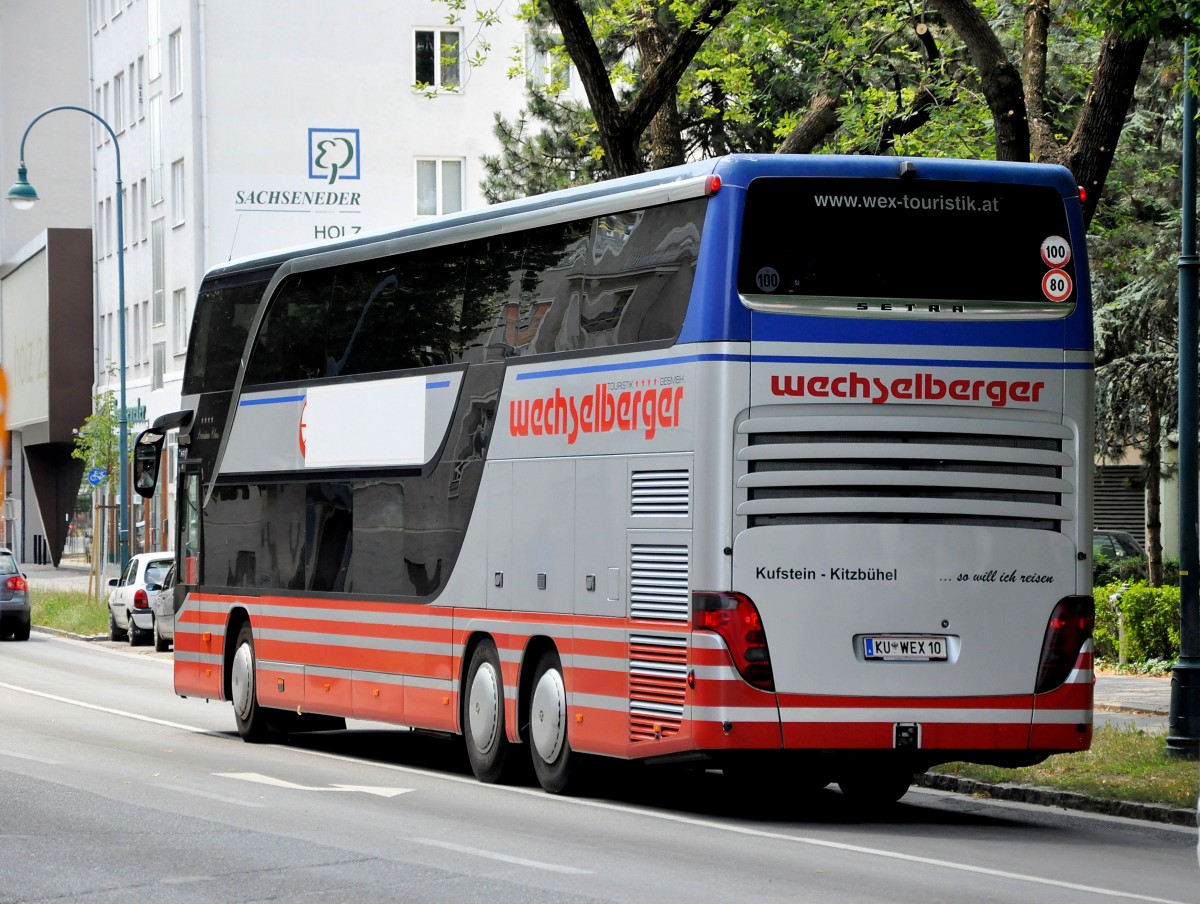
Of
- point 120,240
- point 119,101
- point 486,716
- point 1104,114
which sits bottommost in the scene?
point 486,716

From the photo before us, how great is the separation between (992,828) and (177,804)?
5.07 m

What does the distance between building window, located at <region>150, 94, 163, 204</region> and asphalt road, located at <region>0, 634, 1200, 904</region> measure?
46.7m

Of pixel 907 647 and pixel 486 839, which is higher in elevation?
pixel 907 647

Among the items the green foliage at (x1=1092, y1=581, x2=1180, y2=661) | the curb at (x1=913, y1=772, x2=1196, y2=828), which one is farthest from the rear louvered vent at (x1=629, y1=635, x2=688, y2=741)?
the green foliage at (x1=1092, y1=581, x2=1180, y2=661)

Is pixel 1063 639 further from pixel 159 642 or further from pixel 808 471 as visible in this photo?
pixel 159 642

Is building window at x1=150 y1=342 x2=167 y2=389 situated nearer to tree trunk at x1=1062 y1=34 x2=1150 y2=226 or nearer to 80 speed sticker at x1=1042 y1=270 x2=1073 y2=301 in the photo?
tree trunk at x1=1062 y1=34 x2=1150 y2=226

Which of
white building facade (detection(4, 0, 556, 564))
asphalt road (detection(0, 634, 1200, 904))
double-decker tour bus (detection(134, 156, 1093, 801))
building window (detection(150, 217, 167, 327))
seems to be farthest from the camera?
building window (detection(150, 217, 167, 327))

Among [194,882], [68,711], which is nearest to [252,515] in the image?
[68,711]

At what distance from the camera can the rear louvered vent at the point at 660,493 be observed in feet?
42.4

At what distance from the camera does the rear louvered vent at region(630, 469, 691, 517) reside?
509 inches

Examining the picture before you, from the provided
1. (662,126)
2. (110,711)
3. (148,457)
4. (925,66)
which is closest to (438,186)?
(925,66)

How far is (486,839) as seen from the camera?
38.7ft

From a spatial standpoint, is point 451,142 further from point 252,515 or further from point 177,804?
point 177,804

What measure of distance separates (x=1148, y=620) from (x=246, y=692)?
12342mm
